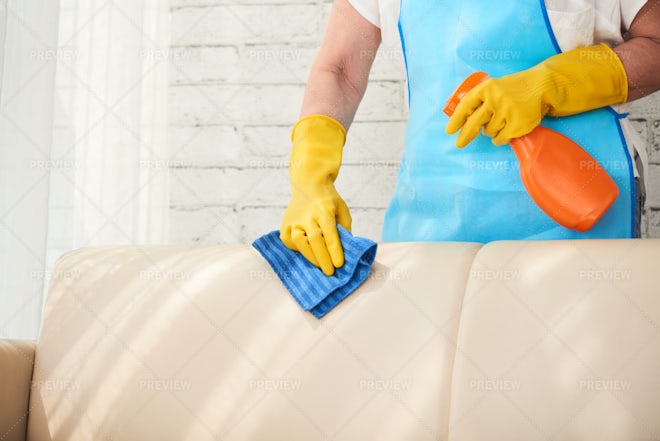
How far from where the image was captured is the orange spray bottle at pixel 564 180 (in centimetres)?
110

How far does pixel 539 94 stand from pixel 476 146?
0.47ft

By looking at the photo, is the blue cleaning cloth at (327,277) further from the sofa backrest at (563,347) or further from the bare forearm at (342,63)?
the bare forearm at (342,63)

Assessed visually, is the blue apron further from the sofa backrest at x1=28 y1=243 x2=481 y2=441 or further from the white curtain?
the white curtain

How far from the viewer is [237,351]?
1.16 m

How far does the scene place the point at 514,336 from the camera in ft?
3.25

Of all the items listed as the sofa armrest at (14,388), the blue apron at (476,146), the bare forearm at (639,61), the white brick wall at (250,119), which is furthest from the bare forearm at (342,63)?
the sofa armrest at (14,388)

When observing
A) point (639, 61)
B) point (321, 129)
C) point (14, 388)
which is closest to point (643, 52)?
point (639, 61)

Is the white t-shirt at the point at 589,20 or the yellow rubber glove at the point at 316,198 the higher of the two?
the white t-shirt at the point at 589,20

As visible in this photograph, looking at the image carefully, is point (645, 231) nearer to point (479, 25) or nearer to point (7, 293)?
point (479, 25)

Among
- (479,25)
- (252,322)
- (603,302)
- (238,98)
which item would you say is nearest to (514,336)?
(603,302)

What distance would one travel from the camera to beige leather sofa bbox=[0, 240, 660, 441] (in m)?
0.94

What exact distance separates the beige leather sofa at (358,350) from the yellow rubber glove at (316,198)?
0.07 metres

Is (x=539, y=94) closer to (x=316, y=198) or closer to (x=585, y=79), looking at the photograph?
(x=585, y=79)

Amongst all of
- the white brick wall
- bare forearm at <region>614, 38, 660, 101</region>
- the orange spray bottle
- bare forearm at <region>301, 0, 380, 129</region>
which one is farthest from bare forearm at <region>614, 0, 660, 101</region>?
the white brick wall
